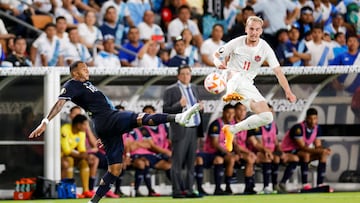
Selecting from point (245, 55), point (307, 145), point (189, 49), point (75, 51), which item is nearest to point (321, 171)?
point (307, 145)

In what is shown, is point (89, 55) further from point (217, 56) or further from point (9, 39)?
point (217, 56)

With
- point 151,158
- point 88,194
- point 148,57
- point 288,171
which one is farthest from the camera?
point 148,57

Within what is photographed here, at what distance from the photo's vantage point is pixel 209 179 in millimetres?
19641

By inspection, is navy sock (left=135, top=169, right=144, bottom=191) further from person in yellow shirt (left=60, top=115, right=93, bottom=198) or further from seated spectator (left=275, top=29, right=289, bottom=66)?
seated spectator (left=275, top=29, right=289, bottom=66)

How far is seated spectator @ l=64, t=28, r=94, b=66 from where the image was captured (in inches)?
771

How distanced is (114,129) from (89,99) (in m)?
0.52

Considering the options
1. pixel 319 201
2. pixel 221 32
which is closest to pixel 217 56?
pixel 319 201

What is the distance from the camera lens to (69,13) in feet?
68.1

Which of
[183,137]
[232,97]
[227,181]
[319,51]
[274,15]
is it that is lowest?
[227,181]

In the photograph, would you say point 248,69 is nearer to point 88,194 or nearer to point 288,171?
point 88,194

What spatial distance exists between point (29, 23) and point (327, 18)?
6462 millimetres

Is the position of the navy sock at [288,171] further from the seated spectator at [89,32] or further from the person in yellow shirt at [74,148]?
the seated spectator at [89,32]

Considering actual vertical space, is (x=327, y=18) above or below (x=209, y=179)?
above

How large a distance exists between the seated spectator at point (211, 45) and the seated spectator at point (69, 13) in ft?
Result: 7.88
